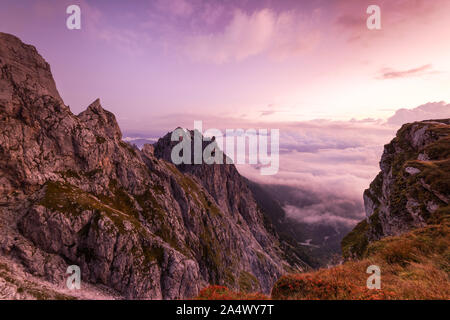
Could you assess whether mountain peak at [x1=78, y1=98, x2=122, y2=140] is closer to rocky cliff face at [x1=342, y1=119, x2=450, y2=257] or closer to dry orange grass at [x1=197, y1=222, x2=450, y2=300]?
dry orange grass at [x1=197, y1=222, x2=450, y2=300]

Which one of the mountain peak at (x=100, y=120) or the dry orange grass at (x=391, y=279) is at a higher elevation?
the mountain peak at (x=100, y=120)

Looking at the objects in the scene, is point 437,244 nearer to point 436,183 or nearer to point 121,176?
point 436,183

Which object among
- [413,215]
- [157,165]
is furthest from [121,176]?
[413,215]

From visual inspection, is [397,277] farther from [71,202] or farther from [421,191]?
[71,202]

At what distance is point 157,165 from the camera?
114375 mm

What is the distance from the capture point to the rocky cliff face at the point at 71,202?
154ft

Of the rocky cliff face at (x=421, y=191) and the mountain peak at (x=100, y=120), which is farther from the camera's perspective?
the mountain peak at (x=100, y=120)

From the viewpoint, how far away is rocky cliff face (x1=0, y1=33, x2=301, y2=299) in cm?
4684

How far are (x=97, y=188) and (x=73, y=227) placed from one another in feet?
66.0
